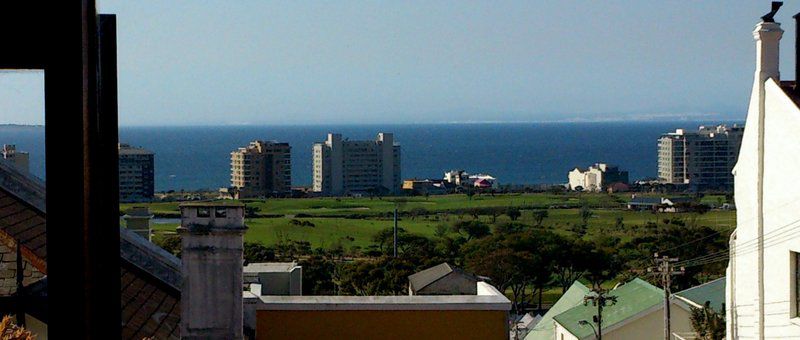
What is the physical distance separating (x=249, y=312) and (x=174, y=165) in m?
108

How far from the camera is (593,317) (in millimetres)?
13641

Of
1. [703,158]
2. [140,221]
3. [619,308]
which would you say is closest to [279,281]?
[140,221]

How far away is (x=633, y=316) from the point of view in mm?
14047

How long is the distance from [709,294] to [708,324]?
10.8 feet

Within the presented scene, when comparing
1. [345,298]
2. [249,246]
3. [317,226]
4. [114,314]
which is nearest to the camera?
[114,314]

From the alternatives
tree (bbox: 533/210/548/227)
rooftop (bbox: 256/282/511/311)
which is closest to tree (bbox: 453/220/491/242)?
tree (bbox: 533/210/548/227)

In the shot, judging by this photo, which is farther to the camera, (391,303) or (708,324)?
(708,324)

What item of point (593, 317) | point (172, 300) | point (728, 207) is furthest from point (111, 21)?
point (728, 207)

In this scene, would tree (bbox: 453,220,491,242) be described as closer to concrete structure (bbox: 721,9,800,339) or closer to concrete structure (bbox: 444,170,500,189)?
concrete structure (bbox: 444,170,500,189)

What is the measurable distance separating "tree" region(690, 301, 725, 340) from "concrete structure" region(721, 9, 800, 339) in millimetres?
3587

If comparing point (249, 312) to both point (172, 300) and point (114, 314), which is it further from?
point (114, 314)

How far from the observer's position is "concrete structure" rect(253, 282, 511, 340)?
14.5 feet

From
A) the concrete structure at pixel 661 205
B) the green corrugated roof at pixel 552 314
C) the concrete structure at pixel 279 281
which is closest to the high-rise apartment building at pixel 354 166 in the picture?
the concrete structure at pixel 661 205

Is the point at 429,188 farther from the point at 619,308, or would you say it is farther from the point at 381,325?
the point at 381,325
